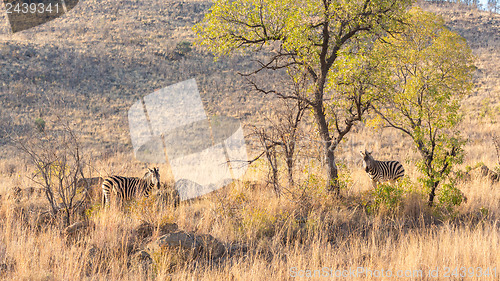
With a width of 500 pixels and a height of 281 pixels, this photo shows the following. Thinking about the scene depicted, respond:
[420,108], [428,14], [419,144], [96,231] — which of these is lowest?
[96,231]

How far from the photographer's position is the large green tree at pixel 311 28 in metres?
6.90

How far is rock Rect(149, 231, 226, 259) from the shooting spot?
5.11 meters

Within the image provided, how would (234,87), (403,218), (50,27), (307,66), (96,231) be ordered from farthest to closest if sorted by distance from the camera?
1. (50,27)
2. (234,87)
3. (307,66)
4. (403,218)
5. (96,231)

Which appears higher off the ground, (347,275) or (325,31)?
(325,31)

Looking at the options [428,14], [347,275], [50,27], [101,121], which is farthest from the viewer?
[50,27]

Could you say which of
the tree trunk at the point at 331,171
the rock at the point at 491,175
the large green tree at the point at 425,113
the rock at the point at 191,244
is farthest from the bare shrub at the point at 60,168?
the rock at the point at 491,175

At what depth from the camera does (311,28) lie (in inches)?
286

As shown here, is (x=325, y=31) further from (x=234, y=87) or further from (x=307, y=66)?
(x=234, y=87)

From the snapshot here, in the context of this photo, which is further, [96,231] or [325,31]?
[325,31]

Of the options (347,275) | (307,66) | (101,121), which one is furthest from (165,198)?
(101,121)

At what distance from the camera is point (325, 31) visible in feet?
25.0

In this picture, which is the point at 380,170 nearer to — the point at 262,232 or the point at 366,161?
the point at 366,161

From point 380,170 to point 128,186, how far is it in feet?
24.4

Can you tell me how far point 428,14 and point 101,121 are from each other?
2699 cm
